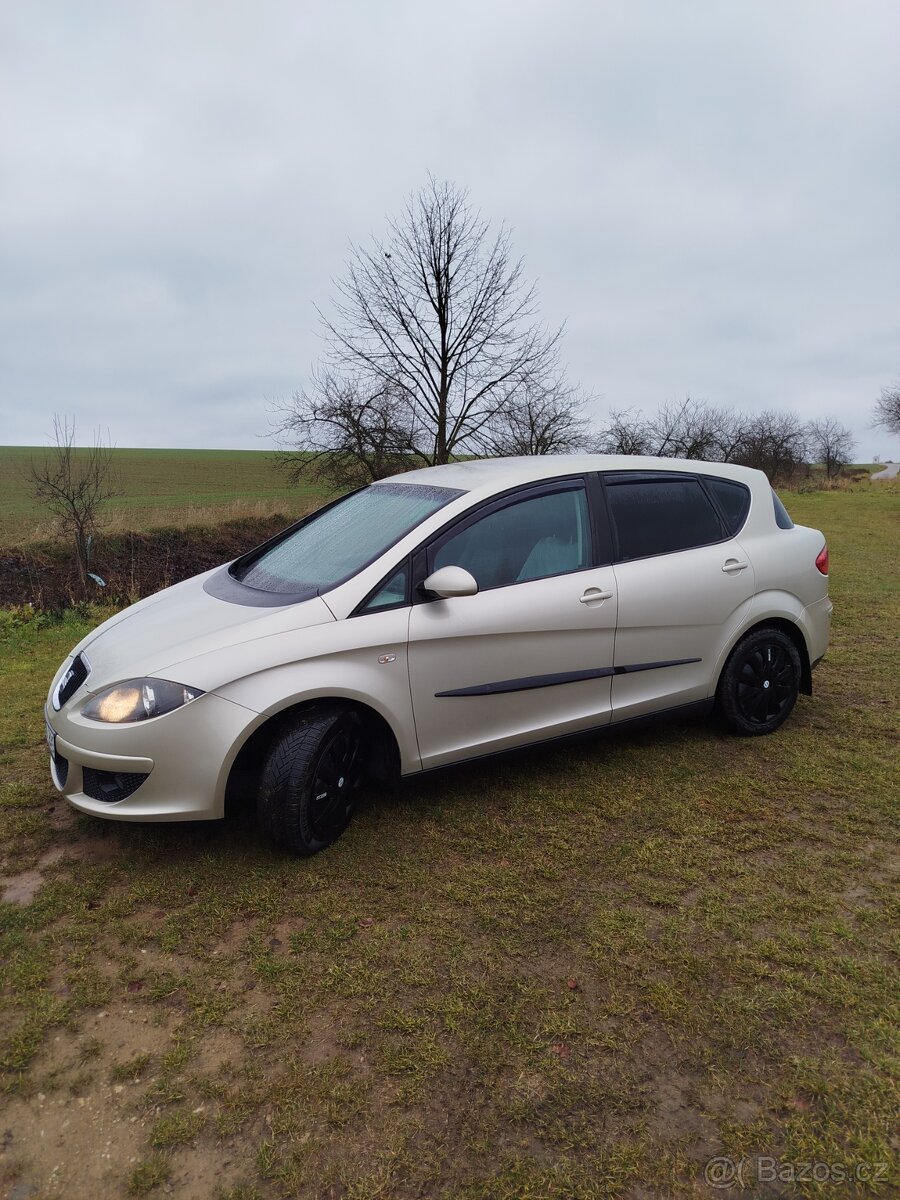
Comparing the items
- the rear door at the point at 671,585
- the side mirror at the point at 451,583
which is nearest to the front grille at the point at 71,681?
the side mirror at the point at 451,583

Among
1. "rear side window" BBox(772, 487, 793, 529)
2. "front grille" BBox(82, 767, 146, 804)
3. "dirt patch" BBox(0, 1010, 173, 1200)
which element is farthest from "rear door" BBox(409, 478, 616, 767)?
"dirt patch" BBox(0, 1010, 173, 1200)

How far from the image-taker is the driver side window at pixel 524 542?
3469mm

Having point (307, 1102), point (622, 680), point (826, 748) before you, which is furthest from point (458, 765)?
point (826, 748)

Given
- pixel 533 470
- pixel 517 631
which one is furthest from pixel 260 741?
pixel 533 470

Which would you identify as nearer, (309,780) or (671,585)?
(309,780)

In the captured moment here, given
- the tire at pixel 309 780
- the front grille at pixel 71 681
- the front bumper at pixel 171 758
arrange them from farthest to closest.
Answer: the front grille at pixel 71 681, the tire at pixel 309 780, the front bumper at pixel 171 758

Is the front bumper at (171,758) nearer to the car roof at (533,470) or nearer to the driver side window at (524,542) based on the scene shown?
the driver side window at (524,542)

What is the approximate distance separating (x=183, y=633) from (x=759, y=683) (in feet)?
10.4

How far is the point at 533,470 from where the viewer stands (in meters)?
3.84

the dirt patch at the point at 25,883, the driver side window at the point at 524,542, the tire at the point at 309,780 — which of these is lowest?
the dirt patch at the point at 25,883

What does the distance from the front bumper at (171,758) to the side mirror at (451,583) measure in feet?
2.97

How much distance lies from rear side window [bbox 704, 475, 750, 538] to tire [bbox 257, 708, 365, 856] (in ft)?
8.09

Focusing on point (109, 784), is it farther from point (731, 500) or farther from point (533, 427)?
point (533, 427)

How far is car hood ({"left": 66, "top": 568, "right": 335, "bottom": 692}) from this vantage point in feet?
9.80
